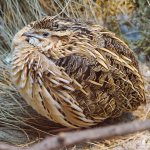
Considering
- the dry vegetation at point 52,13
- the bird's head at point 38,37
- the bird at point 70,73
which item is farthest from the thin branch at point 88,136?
the dry vegetation at point 52,13

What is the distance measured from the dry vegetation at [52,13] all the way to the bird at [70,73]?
0.33 metres

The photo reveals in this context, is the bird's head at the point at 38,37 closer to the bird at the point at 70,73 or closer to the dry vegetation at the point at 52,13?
the bird at the point at 70,73

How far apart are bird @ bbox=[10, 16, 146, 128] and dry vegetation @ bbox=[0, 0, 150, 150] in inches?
13.2

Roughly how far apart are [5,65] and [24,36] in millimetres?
722

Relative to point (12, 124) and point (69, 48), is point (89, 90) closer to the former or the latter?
point (69, 48)

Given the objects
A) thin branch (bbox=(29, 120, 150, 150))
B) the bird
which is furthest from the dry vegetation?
thin branch (bbox=(29, 120, 150, 150))

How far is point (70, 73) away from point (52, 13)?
47.2 inches

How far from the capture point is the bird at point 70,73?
2.38 metres

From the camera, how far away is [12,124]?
2842 millimetres

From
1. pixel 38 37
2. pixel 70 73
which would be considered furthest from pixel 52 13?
pixel 70 73

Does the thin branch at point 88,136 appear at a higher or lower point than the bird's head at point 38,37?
higher

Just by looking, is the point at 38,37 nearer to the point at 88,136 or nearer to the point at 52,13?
the point at 52,13

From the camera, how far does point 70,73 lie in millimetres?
2389

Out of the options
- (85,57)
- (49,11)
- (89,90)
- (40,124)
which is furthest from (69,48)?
(49,11)
